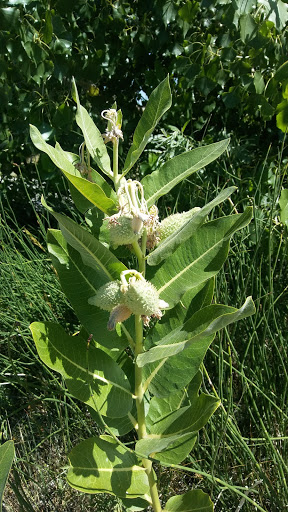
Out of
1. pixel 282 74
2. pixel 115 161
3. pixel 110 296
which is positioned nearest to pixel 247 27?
pixel 282 74

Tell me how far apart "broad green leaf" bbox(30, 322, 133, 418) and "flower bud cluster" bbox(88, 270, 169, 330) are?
182 mm

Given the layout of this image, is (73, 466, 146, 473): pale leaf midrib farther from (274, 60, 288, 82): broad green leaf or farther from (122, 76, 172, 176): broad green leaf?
(274, 60, 288, 82): broad green leaf

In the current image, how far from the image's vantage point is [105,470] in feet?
4.10

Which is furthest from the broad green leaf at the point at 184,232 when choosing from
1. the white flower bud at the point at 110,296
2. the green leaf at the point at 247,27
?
the green leaf at the point at 247,27

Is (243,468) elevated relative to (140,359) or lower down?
lower down

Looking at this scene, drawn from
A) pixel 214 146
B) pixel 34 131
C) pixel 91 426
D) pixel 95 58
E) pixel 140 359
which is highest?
pixel 95 58

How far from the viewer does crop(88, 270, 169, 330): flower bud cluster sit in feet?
3.51

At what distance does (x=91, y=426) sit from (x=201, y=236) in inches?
42.0

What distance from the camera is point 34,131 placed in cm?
119

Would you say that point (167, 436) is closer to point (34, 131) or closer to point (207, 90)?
point (34, 131)

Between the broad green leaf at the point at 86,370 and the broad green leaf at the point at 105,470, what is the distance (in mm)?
79

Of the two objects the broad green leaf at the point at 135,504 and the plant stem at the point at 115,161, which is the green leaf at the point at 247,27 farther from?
the broad green leaf at the point at 135,504

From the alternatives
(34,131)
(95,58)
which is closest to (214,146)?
(34,131)

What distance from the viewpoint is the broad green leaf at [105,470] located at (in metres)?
1.23
